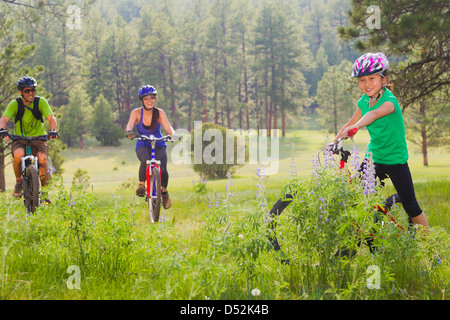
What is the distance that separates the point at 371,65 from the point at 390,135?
2.38 ft

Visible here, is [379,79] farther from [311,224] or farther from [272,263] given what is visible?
[272,263]

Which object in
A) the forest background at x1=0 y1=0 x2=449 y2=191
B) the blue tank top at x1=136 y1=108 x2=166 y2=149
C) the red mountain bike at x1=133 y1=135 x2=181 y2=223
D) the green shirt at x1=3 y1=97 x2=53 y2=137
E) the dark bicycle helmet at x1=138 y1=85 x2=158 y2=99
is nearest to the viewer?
the green shirt at x1=3 y1=97 x2=53 y2=137

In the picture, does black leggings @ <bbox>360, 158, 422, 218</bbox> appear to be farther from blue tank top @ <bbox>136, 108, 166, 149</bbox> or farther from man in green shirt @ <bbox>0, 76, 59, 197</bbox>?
man in green shirt @ <bbox>0, 76, 59, 197</bbox>

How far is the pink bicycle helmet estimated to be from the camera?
4070 millimetres

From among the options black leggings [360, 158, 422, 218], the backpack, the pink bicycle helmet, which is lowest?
black leggings [360, 158, 422, 218]

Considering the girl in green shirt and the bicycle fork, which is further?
the bicycle fork

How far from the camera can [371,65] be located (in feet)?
13.4

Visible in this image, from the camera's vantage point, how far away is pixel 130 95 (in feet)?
210

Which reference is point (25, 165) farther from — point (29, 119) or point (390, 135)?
point (390, 135)

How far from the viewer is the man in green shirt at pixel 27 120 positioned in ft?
21.7

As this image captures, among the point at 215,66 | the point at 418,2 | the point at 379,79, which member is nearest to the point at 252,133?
the point at 215,66

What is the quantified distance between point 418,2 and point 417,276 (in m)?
7.78

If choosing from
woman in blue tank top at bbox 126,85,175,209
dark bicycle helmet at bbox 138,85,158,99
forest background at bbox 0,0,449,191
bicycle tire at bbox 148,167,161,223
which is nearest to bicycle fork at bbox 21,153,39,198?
woman in blue tank top at bbox 126,85,175,209

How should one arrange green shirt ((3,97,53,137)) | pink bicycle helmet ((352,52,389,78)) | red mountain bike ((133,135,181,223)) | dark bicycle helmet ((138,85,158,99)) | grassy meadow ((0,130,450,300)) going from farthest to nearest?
1. dark bicycle helmet ((138,85,158,99))
2. red mountain bike ((133,135,181,223))
3. green shirt ((3,97,53,137))
4. pink bicycle helmet ((352,52,389,78))
5. grassy meadow ((0,130,450,300))
